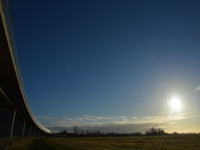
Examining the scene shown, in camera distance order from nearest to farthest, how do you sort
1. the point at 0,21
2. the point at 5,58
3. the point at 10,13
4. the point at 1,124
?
the point at 0,21 < the point at 10,13 < the point at 5,58 < the point at 1,124

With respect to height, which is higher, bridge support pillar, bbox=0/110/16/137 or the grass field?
bridge support pillar, bbox=0/110/16/137

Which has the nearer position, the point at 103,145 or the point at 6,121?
the point at 103,145

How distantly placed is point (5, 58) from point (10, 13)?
6089 mm

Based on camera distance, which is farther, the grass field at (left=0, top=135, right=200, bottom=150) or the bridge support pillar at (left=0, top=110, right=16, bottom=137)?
the bridge support pillar at (left=0, top=110, right=16, bottom=137)

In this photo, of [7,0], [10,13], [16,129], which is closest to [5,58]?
[10,13]

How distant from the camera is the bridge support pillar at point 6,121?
4794cm

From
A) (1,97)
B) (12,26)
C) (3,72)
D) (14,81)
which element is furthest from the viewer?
(1,97)

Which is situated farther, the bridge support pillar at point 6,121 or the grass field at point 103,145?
the bridge support pillar at point 6,121

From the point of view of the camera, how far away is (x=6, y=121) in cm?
5553

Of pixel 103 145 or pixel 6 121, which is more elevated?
pixel 6 121

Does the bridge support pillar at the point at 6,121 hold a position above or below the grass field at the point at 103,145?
above

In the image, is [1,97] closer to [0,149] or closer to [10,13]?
[0,149]

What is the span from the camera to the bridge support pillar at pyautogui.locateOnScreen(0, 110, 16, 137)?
157 ft

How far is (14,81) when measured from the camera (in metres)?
25.7
